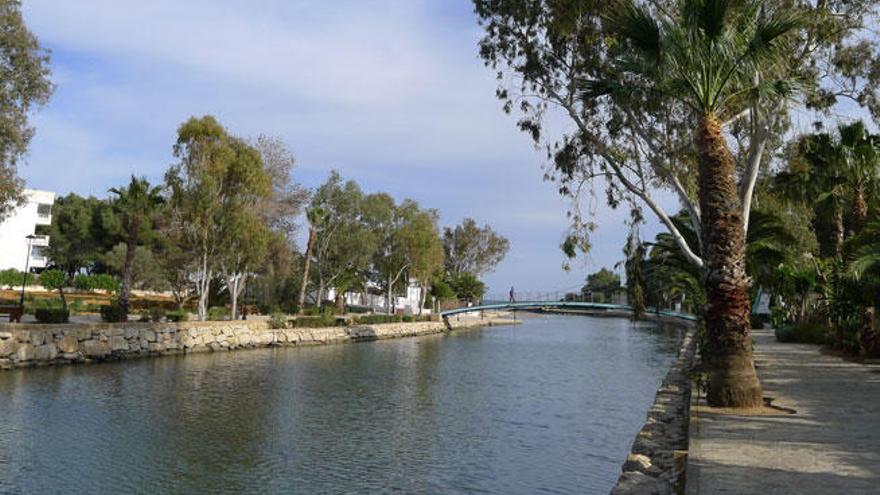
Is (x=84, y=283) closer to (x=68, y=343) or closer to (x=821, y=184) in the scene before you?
(x=68, y=343)

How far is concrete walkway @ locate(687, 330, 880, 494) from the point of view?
7.63 metres

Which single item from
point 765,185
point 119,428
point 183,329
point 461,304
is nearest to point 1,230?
point 461,304

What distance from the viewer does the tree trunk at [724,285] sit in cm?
1334

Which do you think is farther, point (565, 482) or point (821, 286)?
point (821, 286)

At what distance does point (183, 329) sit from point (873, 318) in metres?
29.0

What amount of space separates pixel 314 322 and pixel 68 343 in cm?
1966

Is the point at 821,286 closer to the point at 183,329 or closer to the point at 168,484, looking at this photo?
the point at 168,484

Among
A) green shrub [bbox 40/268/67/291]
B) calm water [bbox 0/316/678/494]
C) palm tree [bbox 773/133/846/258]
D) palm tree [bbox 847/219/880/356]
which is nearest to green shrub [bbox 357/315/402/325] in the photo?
calm water [bbox 0/316/678/494]

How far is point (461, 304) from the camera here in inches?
3408

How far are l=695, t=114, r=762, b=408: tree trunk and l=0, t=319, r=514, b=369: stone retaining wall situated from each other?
75.5 ft

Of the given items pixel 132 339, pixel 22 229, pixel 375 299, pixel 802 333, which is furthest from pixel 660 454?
pixel 22 229

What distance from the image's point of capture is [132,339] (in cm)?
3000

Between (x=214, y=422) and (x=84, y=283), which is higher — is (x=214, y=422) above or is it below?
below

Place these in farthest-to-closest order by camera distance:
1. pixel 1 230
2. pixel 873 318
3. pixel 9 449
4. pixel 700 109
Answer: pixel 1 230
pixel 873 318
pixel 700 109
pixel 9 449
